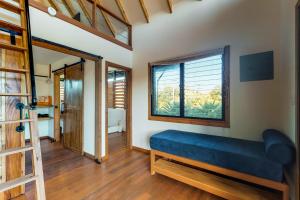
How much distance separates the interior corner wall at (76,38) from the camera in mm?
1979

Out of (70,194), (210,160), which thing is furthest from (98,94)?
(210,160)

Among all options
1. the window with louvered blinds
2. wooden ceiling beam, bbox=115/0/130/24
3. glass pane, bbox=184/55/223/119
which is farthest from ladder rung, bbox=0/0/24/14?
the window with louvered blinds

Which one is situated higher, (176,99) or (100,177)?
(176,99)

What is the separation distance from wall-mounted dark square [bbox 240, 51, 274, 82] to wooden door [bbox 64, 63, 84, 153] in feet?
10.0

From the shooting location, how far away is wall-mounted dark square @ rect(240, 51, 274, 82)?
1969mm

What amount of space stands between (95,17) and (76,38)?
65 centimetres

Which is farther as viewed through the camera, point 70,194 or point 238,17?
point 238,17

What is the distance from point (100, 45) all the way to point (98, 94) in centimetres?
96

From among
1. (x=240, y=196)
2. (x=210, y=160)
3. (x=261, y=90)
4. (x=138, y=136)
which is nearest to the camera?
(x=240, y=196)

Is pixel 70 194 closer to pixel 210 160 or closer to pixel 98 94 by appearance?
pixel 98 94

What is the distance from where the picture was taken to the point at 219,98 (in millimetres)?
2418

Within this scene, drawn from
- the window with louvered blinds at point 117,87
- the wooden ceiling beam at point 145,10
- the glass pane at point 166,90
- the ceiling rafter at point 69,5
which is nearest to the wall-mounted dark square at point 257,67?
the glass pane at point 166,90

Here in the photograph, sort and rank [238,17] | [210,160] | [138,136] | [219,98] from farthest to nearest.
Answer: [138,136], [219,98], [238,17], [210,160]

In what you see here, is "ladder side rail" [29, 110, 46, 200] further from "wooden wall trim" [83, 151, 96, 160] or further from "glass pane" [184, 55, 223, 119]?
"glass pane" [184, 55, 223, 119]
